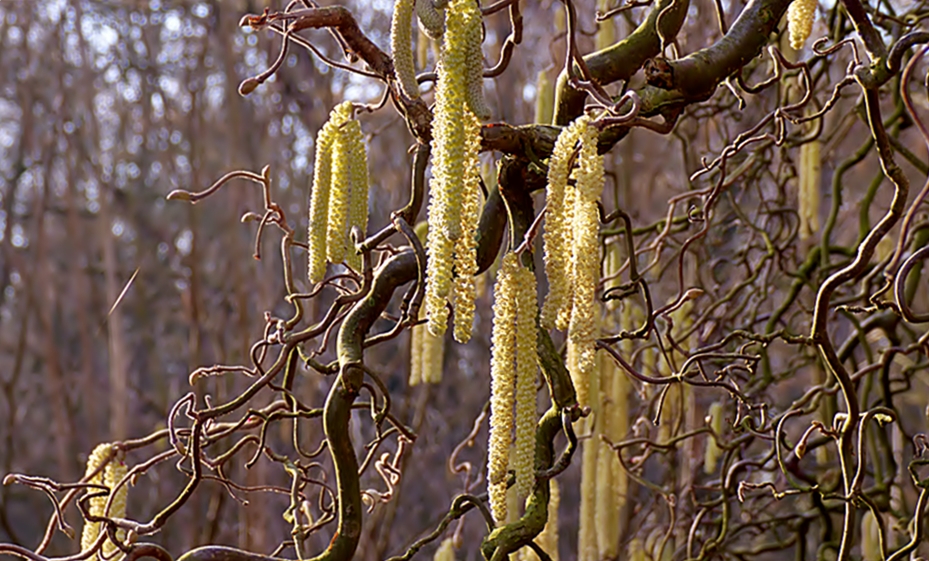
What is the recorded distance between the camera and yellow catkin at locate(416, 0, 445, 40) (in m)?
0.85

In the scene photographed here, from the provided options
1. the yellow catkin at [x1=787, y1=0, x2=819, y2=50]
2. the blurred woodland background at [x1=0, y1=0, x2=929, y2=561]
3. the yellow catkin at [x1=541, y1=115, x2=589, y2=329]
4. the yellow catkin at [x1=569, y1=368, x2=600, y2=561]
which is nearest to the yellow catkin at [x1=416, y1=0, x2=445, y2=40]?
the yellow catkin at [x1=541, y1=115, x2=589, y2=329]

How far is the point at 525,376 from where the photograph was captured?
931mm

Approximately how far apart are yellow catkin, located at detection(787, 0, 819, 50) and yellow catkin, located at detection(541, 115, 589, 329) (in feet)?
1.55

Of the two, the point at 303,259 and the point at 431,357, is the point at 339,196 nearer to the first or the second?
the point at 431,357

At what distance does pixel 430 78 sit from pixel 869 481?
→ 86.7 inches

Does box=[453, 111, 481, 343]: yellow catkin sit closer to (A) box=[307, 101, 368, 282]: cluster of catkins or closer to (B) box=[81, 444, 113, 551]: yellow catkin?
(A) box=[307, 101, 368, 282]: cluster of catkins

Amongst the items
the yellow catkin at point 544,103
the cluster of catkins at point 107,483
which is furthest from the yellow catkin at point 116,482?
the yellow catkin at point 544,103

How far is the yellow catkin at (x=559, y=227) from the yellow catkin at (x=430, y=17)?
0.44 ft

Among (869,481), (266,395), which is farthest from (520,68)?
(869,481)

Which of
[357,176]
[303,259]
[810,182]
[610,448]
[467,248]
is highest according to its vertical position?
[303,259]

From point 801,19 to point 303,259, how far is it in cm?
386

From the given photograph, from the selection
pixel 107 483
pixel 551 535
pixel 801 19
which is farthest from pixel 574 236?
pixel 551 535

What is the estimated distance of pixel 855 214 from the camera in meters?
3.53

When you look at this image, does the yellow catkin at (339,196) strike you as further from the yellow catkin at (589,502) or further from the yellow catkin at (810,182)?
the yellow catkin at (810,182)
